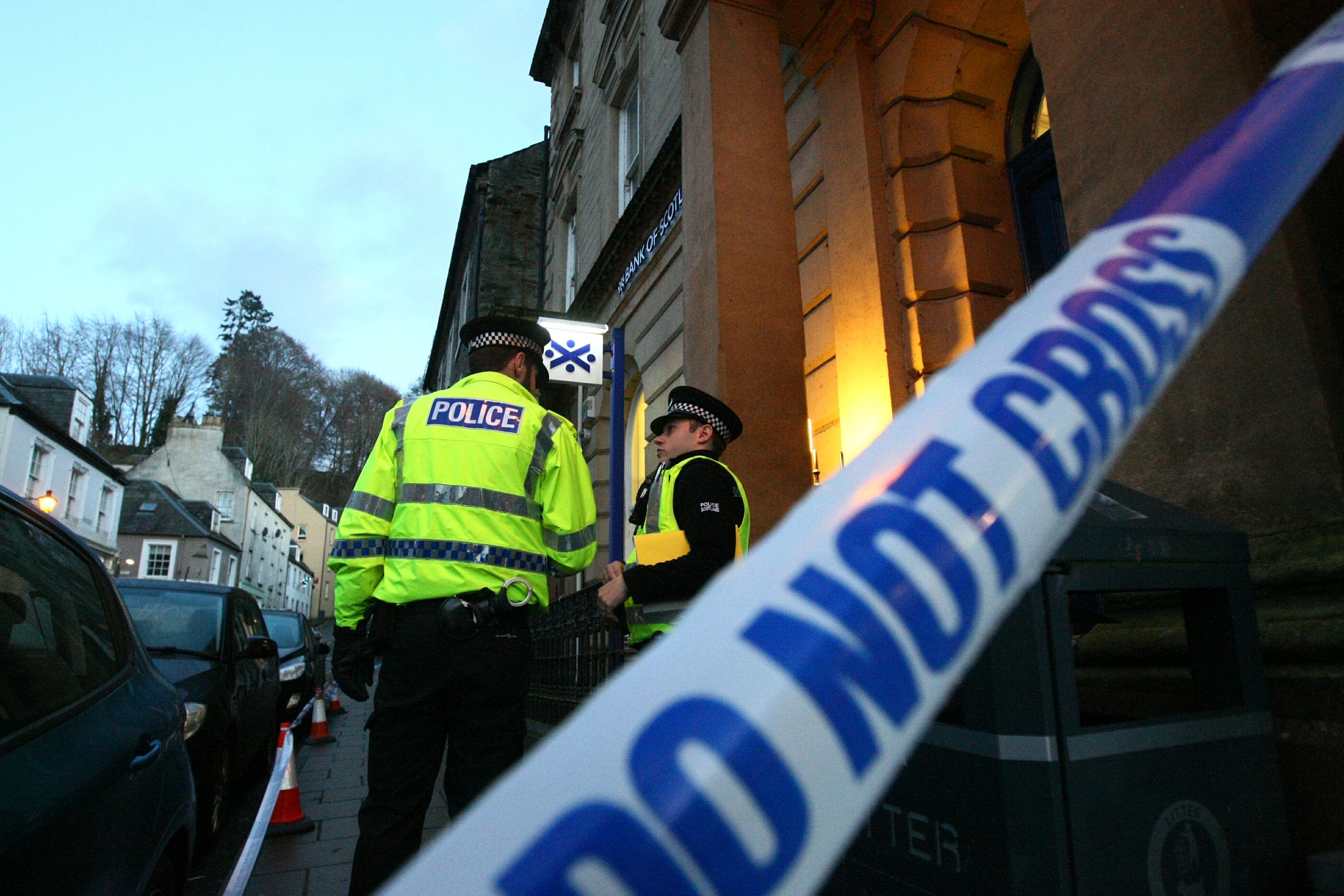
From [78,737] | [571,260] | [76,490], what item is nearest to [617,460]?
[78,737]

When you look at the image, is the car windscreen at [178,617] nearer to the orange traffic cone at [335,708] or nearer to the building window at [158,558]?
the orange traffic cone at [335,708]

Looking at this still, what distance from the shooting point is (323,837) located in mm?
4898

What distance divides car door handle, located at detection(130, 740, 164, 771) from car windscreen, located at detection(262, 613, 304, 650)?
9291 millimetres

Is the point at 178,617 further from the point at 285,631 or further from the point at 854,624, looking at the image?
the point at 854,624

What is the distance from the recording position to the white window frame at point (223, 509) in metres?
49.4

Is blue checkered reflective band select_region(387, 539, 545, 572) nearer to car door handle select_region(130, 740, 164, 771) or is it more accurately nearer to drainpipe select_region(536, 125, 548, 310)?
car door handle select_region(130, 740, 164, 771)

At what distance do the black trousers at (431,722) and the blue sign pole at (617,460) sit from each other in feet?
5.33

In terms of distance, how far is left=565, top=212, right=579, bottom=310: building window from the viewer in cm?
1731

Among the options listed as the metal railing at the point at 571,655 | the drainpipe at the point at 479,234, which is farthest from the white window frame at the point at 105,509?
the metal railing at the point at 571,655

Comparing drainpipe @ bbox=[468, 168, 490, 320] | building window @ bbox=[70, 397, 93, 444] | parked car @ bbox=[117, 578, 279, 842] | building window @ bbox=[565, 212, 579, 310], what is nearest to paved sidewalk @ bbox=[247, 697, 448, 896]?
parked car @ bbox=[117, 578, 279, 842]

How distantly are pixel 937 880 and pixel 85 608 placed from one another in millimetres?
2479

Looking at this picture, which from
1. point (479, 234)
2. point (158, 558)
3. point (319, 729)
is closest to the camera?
point (319, 729)

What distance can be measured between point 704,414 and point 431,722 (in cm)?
174

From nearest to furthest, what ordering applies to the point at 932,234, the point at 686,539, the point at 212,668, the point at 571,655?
the point at 686,539 < the point at 212,668 < the point at 932,234 < the point at 571,655
